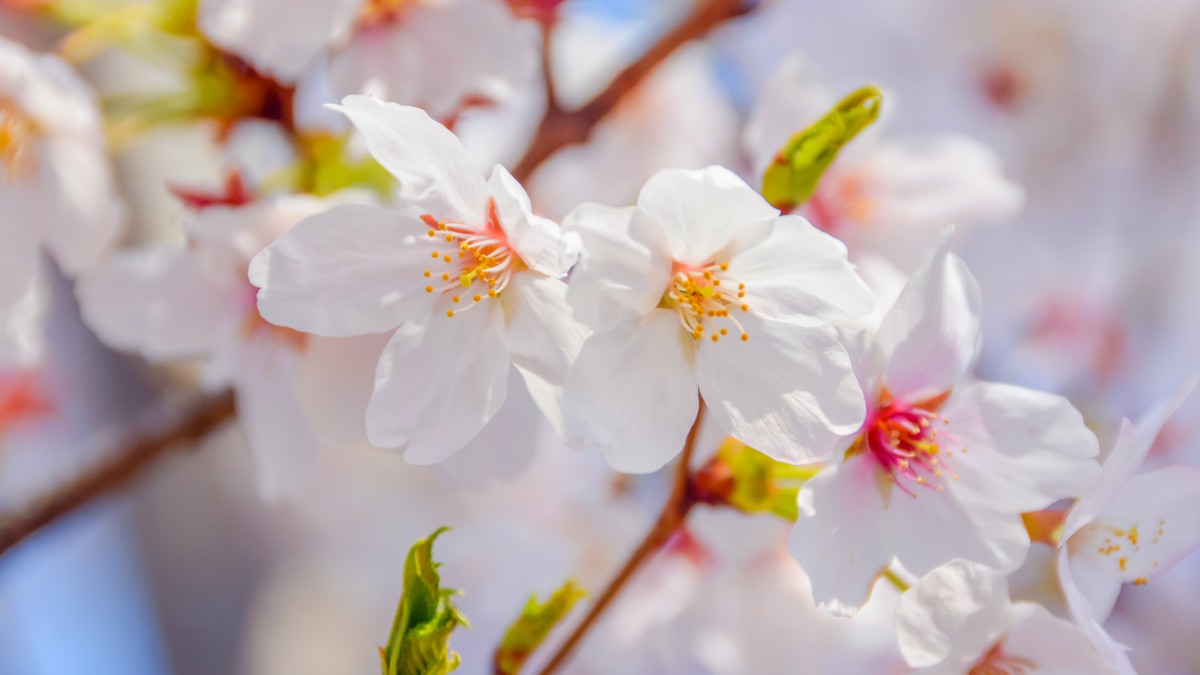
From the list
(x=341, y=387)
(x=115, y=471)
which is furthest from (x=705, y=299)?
(x=115, y=471)

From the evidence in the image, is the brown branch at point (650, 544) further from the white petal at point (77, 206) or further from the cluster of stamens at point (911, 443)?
the white petal at point (77, 206)

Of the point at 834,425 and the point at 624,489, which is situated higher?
the point at 834,425

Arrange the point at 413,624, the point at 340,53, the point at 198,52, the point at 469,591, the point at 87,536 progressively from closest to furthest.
Answer: 1. the point at 413,624
2. the point at 340,53
3. the point at 198,52
4. the point at 469,591
5. the point at 87,536

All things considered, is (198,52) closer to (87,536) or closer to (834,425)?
(834,425)

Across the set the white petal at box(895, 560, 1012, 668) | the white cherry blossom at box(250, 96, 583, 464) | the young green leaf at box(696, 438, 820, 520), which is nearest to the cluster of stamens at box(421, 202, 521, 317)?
the white cherry blossom at box(250, 96, 583, 464)

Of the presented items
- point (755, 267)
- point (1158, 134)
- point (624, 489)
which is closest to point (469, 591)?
point (624, 489)

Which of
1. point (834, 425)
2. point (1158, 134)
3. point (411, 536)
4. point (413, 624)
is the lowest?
point (411, 536)
